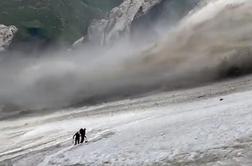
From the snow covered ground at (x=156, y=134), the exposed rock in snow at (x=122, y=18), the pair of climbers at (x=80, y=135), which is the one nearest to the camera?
the snow covered ground at (x=156, y=134)

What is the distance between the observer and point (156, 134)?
37.3 m

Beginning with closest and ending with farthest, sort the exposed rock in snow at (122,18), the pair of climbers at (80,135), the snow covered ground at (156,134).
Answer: the snow covered ground at (156,134) < the pair of climbers at (80,135) < the exposed rock in snow at (122,18)

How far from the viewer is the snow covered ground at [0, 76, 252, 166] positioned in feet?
100

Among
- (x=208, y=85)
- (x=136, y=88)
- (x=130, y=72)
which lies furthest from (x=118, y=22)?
(x=208, y=85)

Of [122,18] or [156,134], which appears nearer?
[156,134]

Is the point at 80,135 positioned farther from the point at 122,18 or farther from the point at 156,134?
A: the point at 122,18

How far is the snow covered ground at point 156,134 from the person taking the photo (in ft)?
100

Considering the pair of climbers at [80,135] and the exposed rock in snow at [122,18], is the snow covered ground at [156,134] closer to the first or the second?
the pair of climbers at [80,135]

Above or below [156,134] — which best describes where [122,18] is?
above

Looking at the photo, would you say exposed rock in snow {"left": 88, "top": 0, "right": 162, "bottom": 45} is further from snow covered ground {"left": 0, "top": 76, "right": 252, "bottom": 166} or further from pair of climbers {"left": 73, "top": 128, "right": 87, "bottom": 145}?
pair of climbers {"left": 73, "top": 128, "right": 87, "bottom": 145}

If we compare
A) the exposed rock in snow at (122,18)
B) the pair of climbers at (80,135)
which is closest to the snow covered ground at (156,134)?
the pair of climbers at (80,135)

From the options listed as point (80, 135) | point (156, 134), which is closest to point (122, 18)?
point (80, 135)

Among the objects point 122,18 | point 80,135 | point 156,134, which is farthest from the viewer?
point 122,18

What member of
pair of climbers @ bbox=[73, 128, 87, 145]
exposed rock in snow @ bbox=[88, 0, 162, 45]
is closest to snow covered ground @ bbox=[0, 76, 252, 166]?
pair of climbers @ bbox=[73, 128, 87, 145]
